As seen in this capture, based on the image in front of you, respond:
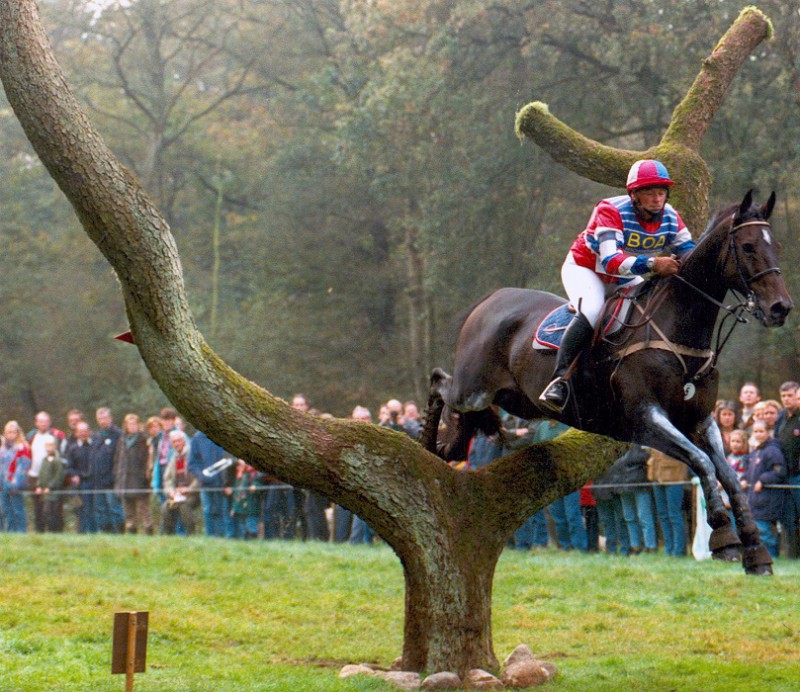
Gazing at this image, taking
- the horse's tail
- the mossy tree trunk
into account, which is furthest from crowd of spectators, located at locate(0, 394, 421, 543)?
the mossy tree trunk

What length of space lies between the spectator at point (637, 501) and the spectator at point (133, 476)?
8663 mm

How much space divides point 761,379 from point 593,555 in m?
11.2

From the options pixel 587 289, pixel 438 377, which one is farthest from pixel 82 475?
pixel 587 289

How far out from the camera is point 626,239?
8.27 m

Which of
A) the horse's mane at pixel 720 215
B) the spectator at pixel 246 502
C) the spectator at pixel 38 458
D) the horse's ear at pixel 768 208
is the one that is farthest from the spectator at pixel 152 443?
the horse's ear at pixel 768 208

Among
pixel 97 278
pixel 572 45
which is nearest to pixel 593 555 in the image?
pixel 572 45

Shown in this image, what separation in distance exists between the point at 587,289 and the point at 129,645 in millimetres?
3901

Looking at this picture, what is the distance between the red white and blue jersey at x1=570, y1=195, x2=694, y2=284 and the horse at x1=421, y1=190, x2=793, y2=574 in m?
0.28

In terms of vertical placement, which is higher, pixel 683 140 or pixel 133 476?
pixel 683 140

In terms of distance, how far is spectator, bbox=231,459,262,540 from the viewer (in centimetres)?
1809

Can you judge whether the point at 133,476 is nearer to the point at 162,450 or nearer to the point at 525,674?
the point at 162,450

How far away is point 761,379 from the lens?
80.4 ft

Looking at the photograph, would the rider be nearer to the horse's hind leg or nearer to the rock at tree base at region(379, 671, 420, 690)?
the horse's hind leg

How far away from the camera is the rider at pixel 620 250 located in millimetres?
8047
